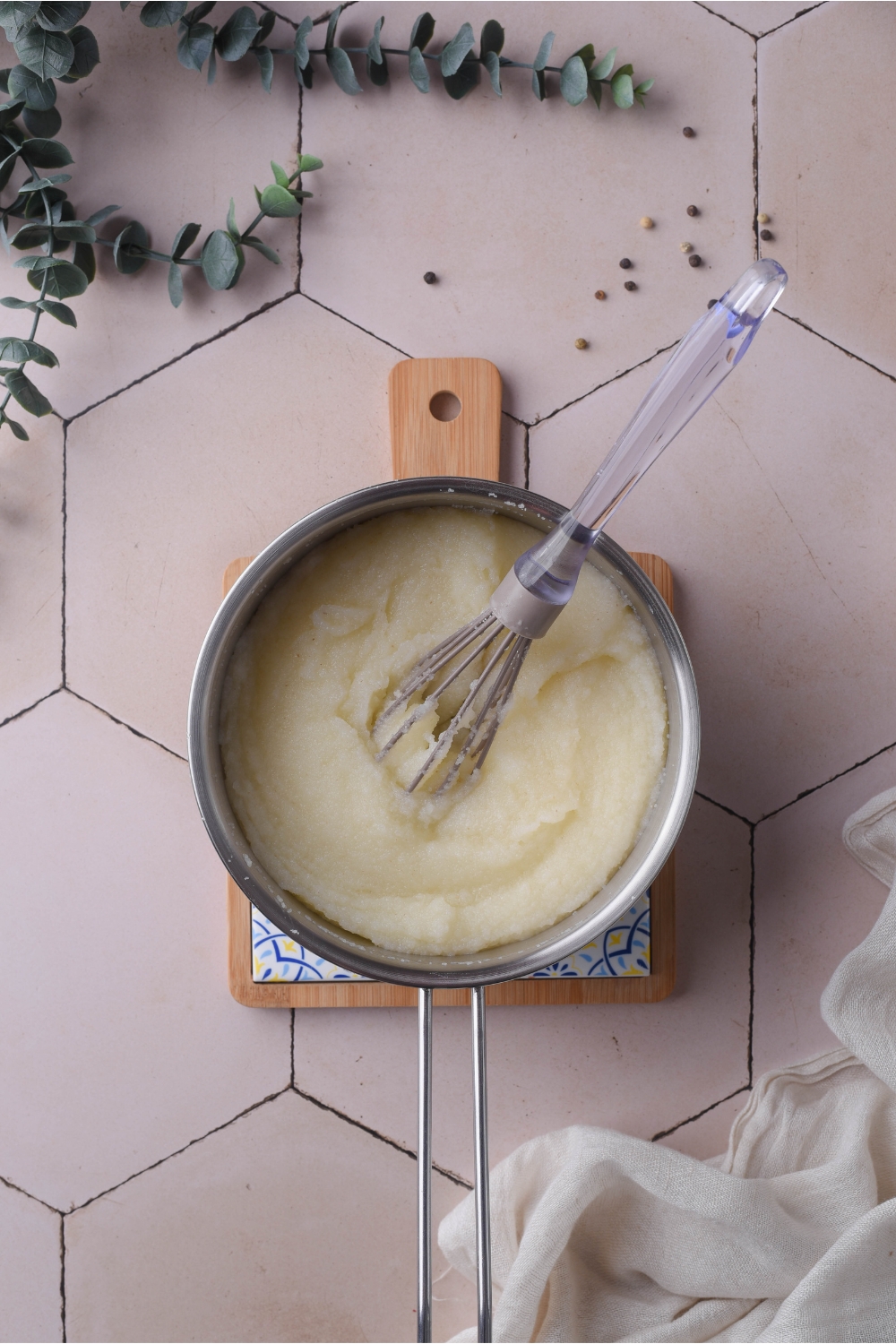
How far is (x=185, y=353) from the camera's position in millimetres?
703

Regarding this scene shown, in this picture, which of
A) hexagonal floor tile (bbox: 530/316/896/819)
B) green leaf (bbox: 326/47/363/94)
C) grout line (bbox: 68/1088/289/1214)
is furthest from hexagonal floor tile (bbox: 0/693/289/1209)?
green leaf (bbox: 326/47/363/94)

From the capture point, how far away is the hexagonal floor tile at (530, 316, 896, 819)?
27.7 inches

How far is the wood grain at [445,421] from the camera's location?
669 mm

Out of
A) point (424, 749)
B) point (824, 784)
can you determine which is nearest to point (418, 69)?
point (424, 749)

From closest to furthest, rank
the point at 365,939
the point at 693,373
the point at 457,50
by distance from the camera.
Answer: the point at 693,373 → the point at 365,939 → the point at 457,50

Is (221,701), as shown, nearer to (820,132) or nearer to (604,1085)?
(604,1085)

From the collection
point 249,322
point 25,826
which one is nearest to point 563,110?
point 249,322

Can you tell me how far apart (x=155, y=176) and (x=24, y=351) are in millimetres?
166

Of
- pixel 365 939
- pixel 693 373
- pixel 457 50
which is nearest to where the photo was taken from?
pixel 693 373

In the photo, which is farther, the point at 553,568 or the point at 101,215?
the point at 101,215

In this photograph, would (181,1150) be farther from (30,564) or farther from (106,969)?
(30,564)

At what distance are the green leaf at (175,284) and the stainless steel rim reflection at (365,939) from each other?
24 centimetres

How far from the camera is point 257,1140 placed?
704 millimetres

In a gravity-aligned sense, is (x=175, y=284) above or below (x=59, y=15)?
below
